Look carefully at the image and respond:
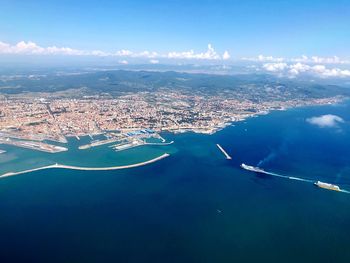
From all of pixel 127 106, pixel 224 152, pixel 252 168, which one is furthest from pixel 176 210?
pixel 127 106

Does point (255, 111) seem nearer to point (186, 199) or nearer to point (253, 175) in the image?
point (253, 175)

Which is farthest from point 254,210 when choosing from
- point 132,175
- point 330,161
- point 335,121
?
point 335,121

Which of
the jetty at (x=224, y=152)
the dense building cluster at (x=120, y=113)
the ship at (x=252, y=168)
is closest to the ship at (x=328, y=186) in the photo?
the ship at (x=252, y=168)

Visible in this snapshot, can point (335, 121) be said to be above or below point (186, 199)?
below

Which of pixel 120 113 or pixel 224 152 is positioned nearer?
pixel 224 152

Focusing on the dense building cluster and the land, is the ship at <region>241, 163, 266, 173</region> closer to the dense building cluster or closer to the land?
the land

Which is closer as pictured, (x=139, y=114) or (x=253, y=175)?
(x=253, y=175)

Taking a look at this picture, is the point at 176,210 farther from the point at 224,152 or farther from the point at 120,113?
the point at 120,113

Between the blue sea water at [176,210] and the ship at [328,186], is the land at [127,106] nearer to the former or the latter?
the blue sea water at [176,210]
